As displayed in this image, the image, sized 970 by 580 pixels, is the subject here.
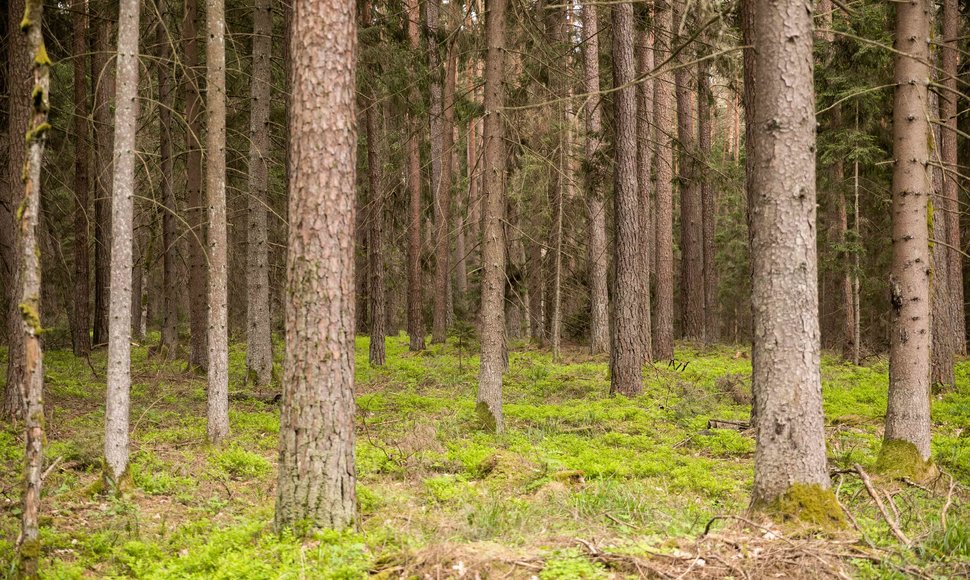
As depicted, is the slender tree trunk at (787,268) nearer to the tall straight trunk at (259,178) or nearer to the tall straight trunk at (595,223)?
the tall straight trunk at (259,178)

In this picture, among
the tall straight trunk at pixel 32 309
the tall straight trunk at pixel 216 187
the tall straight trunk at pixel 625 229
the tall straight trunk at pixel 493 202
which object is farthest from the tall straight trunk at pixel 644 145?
the tall straight trunk at pixel 32 309

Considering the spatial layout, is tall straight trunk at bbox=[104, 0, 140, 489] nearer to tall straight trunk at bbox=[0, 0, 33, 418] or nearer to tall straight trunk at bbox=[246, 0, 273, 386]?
tall straight trunk at bbox=[0, 0, 33, 418]

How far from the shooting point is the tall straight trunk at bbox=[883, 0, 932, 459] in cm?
762

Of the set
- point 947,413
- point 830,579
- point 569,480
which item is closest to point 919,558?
point 830,579

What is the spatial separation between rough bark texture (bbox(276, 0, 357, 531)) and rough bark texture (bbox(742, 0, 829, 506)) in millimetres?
3290

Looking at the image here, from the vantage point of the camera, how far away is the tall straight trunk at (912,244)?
7.62 meters

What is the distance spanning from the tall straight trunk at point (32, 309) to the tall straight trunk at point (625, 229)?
10332 mm

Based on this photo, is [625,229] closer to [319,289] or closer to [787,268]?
[787,268]

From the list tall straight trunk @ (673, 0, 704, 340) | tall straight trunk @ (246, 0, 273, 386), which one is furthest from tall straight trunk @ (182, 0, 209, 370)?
tall straight trunk @ (673, 0, 704, 340)

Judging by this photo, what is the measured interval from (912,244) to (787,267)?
3.14m

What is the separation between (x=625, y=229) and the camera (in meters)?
13.9

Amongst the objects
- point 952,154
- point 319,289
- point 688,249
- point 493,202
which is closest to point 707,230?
point 688,249

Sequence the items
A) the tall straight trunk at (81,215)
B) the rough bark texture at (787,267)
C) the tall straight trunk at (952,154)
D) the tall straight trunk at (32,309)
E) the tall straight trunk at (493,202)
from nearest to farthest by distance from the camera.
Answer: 1. the tall straight trunk at (32,309)
2. the rough bark texture at (787,267)
3. the tall straight trunk at (493,202)
4. the tall straight trunk at (952,154)
5. the tall straight trunk at (81,215)

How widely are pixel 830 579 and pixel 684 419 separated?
7.03m
